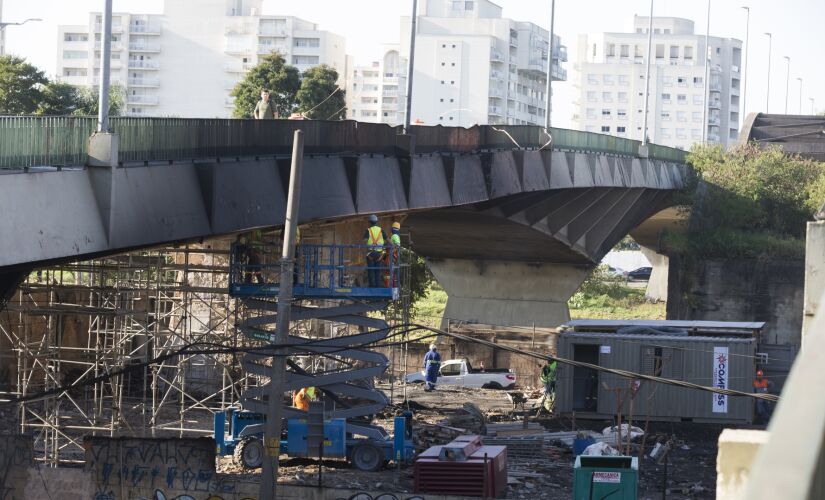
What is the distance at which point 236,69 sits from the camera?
134 m

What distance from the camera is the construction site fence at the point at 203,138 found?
53.7 feet

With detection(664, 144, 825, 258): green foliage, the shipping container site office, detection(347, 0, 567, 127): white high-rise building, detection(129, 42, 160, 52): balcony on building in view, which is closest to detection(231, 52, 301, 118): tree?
detection(664, 144, 825, 258): green foliage

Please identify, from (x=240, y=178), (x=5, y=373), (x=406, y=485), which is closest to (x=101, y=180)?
(x=240, y=178)

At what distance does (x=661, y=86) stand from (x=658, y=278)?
247 ft

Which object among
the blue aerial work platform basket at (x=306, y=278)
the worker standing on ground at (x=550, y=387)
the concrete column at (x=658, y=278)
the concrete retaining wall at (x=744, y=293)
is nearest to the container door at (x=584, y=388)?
the worker standing on ground at (x=550, y=387)

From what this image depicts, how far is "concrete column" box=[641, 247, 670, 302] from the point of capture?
86.8 meters

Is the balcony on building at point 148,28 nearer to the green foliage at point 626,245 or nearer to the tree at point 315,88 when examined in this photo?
the green foliage at point 626,245

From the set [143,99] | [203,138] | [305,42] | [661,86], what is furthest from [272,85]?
[661,86]

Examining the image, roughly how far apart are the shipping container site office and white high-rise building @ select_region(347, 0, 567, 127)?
89.7m

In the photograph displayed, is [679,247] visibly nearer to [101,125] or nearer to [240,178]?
[240,178]

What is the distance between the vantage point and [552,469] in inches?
1056

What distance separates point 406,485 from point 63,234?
966 cm

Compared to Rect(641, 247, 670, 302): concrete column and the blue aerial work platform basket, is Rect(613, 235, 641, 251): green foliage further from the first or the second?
the blue aerial work platform basket

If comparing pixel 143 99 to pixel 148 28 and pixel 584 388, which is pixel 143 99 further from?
pixel 584 388
